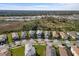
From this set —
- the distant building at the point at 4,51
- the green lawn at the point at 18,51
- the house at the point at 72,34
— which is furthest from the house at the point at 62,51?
the distant building at the point at 4,51

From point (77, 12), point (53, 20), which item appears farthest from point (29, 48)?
point (77, 12)

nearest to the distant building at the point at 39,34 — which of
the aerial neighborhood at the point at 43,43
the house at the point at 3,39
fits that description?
the aerial neighborhood at the point at 43,43

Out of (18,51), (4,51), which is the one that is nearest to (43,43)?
(18,51)

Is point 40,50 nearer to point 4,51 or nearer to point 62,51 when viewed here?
point 62,51

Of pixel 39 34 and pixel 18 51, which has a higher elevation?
pixel 39 34

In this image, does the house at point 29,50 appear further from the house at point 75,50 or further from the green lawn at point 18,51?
the house at point 75,50

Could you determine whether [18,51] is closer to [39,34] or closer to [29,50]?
[29,50]

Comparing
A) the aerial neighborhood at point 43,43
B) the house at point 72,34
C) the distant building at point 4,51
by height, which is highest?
the house at point 72,34

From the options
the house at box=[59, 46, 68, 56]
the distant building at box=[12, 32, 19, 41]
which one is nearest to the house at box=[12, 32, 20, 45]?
the distant building at box=[12, 32, 19, 41]

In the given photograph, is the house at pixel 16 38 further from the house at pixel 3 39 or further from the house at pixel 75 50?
the house at pixel 75 50

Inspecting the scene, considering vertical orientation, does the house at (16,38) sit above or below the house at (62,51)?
above

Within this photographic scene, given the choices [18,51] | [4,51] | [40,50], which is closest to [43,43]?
[40,50]

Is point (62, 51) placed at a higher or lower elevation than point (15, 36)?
lower
